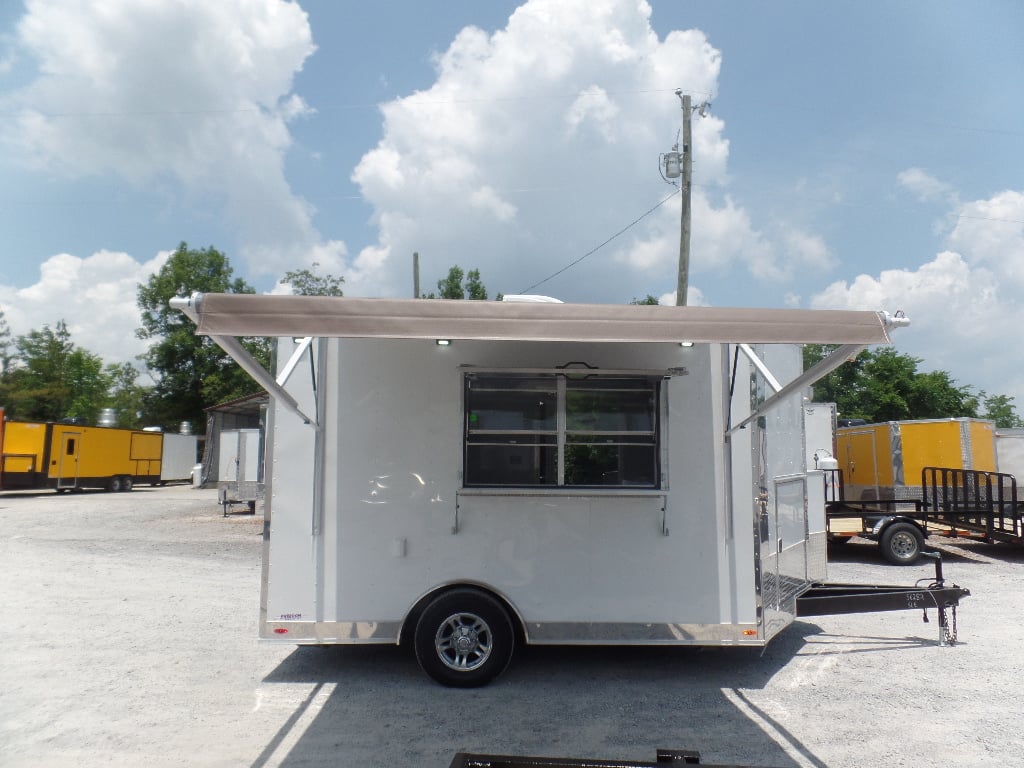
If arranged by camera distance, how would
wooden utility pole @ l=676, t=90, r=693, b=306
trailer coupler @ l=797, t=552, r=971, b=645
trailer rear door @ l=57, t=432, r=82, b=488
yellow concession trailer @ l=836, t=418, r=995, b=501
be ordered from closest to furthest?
trailer coupler @ l=797, t=552, r=971, b=645, yellow concession trailer @ l=836, t=418, r=995, b=501, wooden utility pole @ l=676, t=90, r=693, b=306, trailer rear door @ l=57, t=432, r=82, b=488

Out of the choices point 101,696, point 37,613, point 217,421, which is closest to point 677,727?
point 101,696

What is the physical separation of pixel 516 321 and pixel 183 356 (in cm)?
4813

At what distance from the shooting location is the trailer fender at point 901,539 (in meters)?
10.7

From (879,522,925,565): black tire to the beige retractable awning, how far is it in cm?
861

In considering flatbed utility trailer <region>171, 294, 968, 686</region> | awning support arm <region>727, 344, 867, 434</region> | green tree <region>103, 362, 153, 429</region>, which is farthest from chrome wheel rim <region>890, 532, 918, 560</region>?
green tree <region>103, 362, 153, 429</region>

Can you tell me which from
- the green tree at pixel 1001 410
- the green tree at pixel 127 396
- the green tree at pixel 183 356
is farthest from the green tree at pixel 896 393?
the green tree at pixel 127 396

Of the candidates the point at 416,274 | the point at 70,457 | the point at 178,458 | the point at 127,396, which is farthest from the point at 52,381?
the point at 416,274

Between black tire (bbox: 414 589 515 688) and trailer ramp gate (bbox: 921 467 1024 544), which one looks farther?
trailer ramp gate (bbox: 921 467 1024 544)

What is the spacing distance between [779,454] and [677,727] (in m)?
2.28

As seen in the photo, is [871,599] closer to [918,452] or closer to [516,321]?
[516,321]

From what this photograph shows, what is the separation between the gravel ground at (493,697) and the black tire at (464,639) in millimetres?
138

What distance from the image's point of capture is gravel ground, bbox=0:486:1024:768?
415 centimetres

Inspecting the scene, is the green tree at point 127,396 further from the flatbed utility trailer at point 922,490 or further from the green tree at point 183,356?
the flatbed utility trailer at point 922,490

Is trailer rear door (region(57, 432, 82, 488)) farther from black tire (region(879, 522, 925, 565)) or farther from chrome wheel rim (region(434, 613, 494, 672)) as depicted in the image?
black tire (region(879, 522, 925, 565))
